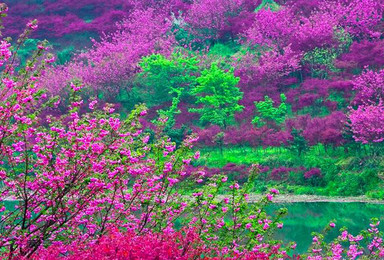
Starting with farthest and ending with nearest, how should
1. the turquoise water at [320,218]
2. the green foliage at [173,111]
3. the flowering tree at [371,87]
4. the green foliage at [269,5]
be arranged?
the green foliage at [269,5] → the green foliage at [173,111] → the flowering tree at [371,87] → the turquoise water at [320,218]

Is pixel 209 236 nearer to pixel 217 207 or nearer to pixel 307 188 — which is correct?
pixel 217 207

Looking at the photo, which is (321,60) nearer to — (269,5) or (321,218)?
(269,5)

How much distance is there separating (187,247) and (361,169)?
58.8 feet

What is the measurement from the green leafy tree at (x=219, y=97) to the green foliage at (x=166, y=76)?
5.95 feet

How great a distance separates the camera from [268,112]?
2709 centimetres

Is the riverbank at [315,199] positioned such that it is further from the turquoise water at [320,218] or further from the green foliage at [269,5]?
the green foliage at [269,5]

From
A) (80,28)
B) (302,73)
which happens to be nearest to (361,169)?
(302,73)

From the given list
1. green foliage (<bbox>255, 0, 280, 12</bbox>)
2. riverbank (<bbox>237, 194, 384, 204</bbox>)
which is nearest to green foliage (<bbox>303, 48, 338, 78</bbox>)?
green foliage (<bbox>255, 0, 280, 12</bbox>)

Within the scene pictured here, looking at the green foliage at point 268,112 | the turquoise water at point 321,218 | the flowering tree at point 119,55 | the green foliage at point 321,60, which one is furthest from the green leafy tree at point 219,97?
the turquoise water at point 321,218

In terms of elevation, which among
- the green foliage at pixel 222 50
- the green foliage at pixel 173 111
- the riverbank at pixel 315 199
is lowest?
the riverbank at pixel 315 199

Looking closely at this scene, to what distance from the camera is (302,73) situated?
3069 centimetres

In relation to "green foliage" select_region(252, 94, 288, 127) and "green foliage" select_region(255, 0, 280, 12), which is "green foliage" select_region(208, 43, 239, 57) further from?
"green foliage" select_region(252, 94, 288, 127)

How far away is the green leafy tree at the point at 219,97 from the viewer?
27328 mm

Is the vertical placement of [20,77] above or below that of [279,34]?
above
